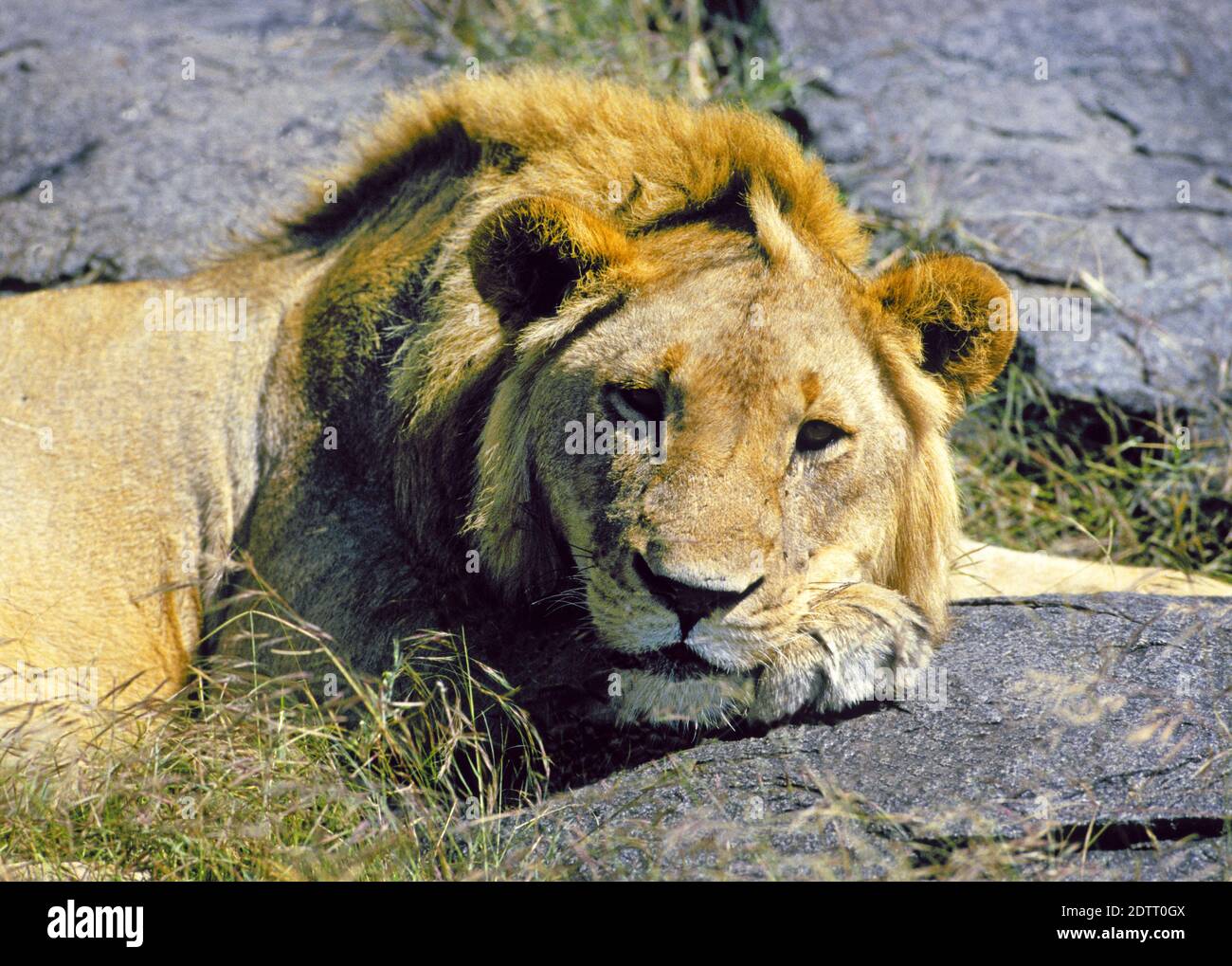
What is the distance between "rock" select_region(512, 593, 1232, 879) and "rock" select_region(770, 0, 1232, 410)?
2.43m

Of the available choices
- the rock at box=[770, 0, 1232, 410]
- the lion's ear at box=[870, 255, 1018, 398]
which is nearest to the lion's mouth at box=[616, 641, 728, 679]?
the lion's ear at box=[870, 255, 1018, 398]

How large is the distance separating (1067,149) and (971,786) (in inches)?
186

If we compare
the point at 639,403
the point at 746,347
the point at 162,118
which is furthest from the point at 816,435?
the point at 162,118

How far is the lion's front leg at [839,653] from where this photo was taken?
11.2 ft

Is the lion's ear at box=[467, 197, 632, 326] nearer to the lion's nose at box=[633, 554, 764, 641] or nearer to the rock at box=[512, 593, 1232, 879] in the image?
the lion's nose at box=[633, 554, 764, 641]

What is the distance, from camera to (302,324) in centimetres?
437

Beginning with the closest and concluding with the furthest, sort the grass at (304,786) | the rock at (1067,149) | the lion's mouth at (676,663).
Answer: the lion's mouth at (676,663) → the grass at (304,786) → the rock at (1067,149)

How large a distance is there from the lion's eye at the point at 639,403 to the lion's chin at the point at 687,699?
0.64m

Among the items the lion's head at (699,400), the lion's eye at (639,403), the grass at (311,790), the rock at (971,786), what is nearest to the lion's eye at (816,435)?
Result: the lion's head at (699,400)

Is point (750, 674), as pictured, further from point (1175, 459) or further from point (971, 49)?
point (971, 49)

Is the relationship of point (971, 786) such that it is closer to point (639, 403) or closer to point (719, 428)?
point (719, 428)

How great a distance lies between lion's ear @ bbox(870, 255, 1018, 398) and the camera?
3.64 m

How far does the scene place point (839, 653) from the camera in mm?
3482

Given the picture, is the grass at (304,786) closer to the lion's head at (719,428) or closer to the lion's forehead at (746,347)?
the lion's head at (719,428)
